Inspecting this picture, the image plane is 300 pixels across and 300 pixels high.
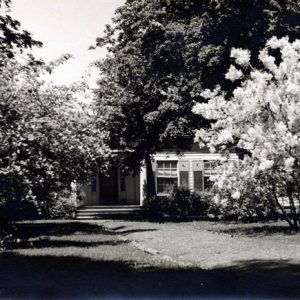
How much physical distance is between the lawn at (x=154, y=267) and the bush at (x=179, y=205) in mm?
11257

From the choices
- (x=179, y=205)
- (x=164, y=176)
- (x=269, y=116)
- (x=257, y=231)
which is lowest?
(x=257, y=231)

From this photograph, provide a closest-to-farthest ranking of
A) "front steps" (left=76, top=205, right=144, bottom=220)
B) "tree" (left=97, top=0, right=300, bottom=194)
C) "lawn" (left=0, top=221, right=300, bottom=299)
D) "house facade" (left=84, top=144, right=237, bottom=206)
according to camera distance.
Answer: "lawn" (left=0, top=221, right=300, bottom=299) < "tree" (left=97, top=0, right=300, bottom=194) < "front steps" (left=76, top=205, right=144, bottom=220) < "house facade" (left=84, top=144, right=237, bottom=206)

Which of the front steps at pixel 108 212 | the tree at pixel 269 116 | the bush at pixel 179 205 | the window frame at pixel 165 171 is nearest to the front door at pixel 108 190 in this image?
the front steps at pixel 108 212

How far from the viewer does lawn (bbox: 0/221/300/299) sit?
858 cm

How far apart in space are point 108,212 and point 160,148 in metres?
6.31

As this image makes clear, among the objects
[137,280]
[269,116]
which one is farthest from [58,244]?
[269,116]

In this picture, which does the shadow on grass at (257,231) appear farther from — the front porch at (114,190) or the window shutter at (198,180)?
the front porch at (114,190)

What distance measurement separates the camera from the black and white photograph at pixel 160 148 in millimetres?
10164

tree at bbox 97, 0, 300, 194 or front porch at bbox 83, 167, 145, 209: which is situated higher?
tree at bbox 97, 0, 300, 194

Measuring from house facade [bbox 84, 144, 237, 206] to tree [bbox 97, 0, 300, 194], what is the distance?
12.8ft

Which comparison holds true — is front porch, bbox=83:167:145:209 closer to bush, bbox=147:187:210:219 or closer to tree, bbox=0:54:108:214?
bush, bbox=147:187:210:219

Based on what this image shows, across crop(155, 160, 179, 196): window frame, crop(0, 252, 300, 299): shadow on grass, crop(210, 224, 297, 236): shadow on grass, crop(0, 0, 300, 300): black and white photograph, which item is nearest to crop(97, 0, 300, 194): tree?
crop(0, 0, 300, 300): black and white photograph

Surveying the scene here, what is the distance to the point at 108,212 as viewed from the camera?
3200cm

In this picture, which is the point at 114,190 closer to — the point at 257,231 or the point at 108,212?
the point at 108,212
